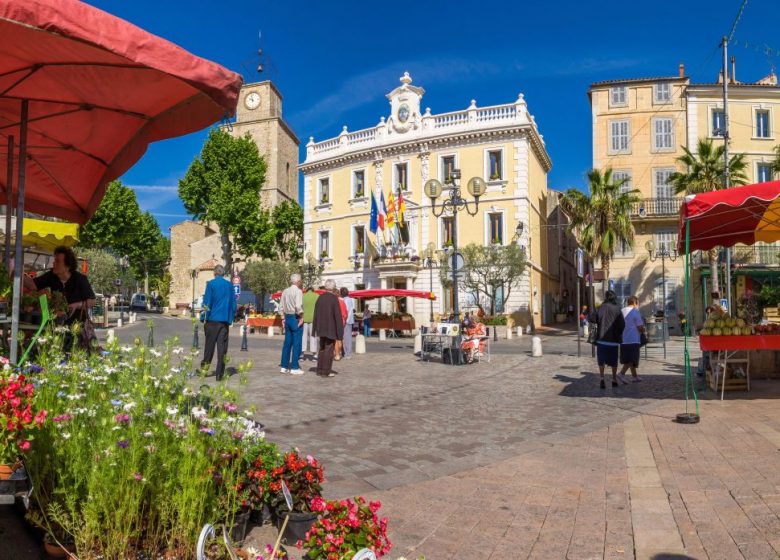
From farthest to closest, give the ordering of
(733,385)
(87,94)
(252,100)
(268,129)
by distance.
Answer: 1. (252,100)
2. (268,129)
3. (733,385)
4. (87,94)

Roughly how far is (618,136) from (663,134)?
7.96 ft

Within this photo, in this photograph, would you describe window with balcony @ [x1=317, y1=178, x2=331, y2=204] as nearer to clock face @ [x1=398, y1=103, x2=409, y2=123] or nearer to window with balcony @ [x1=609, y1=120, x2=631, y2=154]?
clock face @ [x1=398, y1=103, x2=409, y2=123]

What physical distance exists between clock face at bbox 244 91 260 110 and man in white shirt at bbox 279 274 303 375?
4886 centimetres

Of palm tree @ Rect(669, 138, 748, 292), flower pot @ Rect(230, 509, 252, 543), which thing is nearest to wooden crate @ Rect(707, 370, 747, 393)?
flower pot @ Rect(230, 509, 252, 543)

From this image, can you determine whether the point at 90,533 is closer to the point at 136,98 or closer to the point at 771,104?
the point at 136,98

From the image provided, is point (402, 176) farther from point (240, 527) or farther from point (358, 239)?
point (240, 527)

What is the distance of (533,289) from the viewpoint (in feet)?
116

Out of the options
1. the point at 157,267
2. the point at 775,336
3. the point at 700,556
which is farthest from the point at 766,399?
the point at 157,267

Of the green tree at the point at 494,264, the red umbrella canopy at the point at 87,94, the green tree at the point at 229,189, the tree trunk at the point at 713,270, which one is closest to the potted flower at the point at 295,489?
the red umbrella canopy at the point at 87,94

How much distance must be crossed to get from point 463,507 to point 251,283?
4108 cm

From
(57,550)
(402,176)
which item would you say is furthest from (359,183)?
(57,550)

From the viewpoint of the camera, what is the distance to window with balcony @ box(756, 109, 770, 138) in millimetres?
33031

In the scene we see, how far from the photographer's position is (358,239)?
A: 39.0 m

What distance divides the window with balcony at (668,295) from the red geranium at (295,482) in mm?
33472
